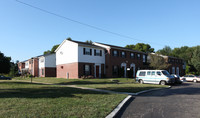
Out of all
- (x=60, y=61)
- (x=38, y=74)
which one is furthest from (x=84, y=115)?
(x=38, y=74)

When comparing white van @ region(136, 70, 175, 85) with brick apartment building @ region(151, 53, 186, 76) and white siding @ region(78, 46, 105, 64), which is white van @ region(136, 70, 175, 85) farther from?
brick apartment building @ region(151, 53, 186, 76)

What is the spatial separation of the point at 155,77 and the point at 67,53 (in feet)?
53.8

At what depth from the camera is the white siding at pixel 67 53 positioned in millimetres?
25234

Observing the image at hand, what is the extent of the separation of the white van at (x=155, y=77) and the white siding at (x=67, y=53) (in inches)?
437

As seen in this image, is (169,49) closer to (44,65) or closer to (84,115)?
(44,65)

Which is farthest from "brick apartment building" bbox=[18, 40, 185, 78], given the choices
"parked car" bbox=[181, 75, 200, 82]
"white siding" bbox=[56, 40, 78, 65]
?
"parked car" bbox=[181, 75, 200, 82]

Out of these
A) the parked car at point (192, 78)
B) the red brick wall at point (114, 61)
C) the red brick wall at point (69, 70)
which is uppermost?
the red brick wall at point (114, 61)

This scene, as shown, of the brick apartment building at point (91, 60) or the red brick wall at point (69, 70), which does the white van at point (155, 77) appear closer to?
the brick apartment building at point (91, 60)

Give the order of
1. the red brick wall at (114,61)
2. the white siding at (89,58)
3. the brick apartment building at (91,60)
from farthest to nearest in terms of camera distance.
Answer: the red brick wall at (114,61), the brick apartment building at (91,60), the white siding at (89,58)

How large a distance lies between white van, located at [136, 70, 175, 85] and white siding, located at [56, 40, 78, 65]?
36.4 feet

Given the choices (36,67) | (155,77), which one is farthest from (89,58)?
(36,67)

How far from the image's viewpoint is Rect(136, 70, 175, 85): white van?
687 inches

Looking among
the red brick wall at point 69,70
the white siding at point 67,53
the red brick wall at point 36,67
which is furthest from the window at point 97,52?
the red brick wall at point 36,67

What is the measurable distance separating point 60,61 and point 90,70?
25.5 feet
